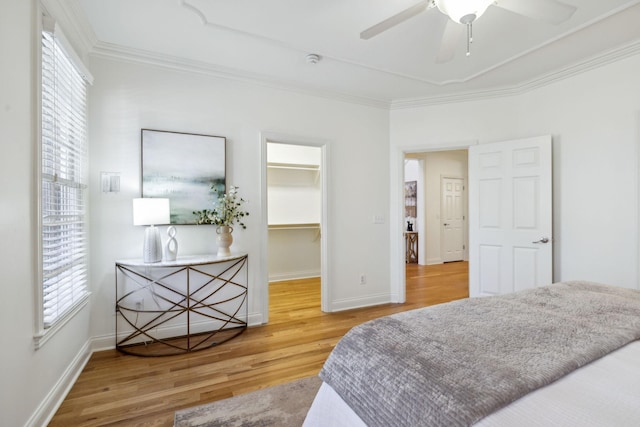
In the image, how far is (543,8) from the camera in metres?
1.65

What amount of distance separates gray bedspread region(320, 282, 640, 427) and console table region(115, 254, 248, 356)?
1.87 metres

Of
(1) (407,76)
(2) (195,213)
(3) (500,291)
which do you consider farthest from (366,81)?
(3) (500,291)

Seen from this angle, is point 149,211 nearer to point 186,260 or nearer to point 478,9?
point 186,260

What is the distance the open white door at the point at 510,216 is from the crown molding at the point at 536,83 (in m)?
0.61

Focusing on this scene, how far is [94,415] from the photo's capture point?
5.87 ft

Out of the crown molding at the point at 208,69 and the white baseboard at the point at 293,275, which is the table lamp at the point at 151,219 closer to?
the crown molding at the point at 208,69

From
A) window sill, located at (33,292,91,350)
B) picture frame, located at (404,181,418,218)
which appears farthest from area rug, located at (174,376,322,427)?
picture frame, located at (404,181,418,218)

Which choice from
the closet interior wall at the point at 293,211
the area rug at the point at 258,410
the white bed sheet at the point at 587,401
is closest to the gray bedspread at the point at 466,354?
the white bed sheet at the point at 587,401

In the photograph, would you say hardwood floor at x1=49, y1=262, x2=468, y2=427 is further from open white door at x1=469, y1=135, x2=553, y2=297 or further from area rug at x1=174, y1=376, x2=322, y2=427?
open white door at x1=469, y1=135, x2=553, y2=297

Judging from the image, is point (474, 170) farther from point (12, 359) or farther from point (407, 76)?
point (12, 359)

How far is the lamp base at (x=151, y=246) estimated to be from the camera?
8.23ft

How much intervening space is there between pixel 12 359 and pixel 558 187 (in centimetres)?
446

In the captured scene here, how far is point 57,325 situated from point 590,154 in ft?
15.0

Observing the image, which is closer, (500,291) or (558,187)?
(558,187)
